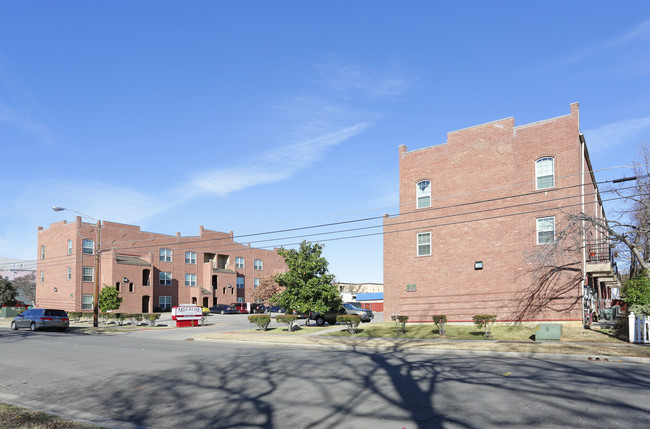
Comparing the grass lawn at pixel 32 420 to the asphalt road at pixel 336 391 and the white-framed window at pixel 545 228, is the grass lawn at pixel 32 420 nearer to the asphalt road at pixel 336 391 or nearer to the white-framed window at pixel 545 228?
the asphalt road at pixel 336 391

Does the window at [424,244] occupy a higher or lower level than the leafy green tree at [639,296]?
higher

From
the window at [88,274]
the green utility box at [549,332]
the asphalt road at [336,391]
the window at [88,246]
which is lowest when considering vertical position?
the green utility box at [549,332]

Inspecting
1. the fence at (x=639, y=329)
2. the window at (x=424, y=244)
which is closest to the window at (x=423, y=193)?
the window at (x=424, y=244)

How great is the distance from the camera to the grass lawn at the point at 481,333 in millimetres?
21328

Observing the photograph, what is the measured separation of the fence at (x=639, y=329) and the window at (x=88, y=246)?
2286 inches

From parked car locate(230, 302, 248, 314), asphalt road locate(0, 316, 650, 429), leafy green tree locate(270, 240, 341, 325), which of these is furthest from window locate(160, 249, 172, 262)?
asphalt road locate(0, 316, 650, 429)

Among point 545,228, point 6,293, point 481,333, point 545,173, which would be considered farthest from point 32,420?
point 6,293

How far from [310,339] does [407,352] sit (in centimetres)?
709

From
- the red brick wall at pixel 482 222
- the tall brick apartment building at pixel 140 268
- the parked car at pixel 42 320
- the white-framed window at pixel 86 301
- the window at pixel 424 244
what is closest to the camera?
the red brick wall at pixel 482 222

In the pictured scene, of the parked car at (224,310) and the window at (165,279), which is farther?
the window at (165,279)

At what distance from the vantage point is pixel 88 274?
195 feet

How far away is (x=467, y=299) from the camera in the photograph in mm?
29047

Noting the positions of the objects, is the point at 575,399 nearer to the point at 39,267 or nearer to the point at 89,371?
the point at 89,371

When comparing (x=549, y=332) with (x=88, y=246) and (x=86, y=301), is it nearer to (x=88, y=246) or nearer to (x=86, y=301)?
(x=86, y=301)
